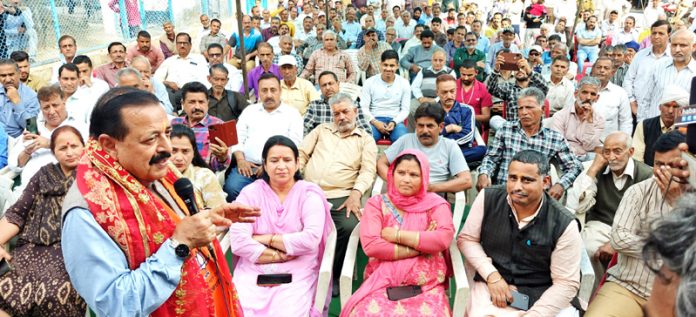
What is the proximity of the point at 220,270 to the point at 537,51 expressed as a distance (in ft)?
19.0

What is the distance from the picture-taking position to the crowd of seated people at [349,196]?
1381mm

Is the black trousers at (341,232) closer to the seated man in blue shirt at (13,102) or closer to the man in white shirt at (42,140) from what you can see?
the man in white shirt at (42,140)

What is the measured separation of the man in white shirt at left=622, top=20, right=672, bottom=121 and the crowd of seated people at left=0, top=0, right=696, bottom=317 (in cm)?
2

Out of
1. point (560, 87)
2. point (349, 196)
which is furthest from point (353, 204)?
point (560, 87)

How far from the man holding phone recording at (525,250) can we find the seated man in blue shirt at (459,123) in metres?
1.68

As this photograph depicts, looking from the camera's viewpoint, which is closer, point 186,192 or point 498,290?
point 186,192

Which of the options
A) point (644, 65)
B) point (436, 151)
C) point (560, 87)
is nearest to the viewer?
point (436, 151)

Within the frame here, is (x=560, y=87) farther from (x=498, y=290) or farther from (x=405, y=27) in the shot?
(x=405, y=27)

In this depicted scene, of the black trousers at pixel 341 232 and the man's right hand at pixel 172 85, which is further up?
the man's right hand at pixel 172 85

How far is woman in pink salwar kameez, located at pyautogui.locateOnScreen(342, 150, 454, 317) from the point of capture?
8.39ft

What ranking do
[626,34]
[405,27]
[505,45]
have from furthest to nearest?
[405,27] → [626,34] → [505,45]

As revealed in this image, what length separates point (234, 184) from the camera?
3.94m

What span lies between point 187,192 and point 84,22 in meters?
8.18

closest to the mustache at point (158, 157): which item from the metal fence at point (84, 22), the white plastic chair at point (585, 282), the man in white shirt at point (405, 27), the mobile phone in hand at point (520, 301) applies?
the mobile phone in hand at point (520, 301)
